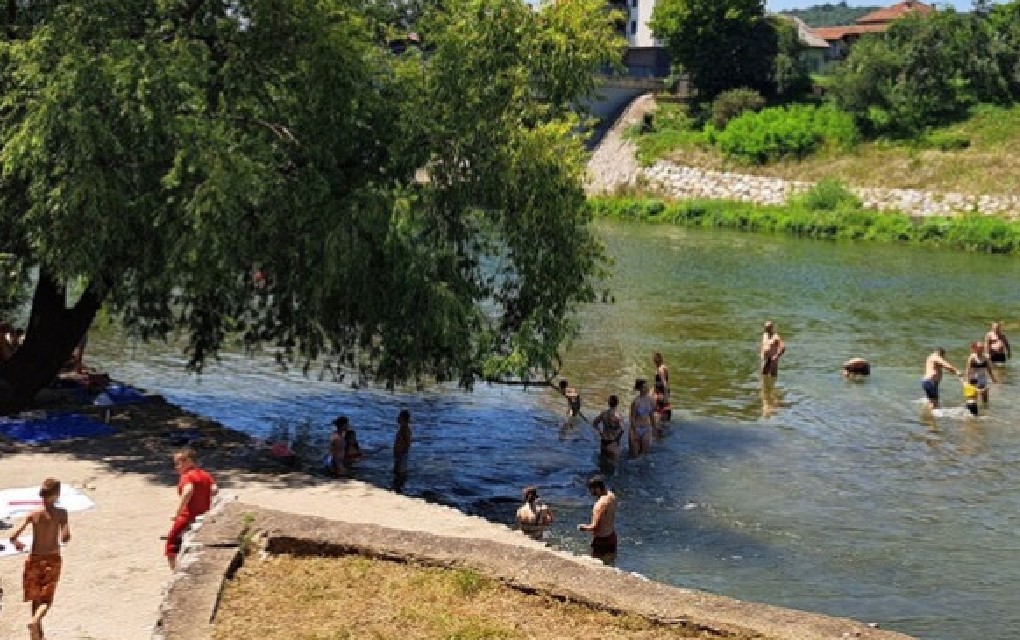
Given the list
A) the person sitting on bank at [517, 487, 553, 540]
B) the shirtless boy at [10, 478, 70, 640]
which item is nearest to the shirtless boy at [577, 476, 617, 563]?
the person sitting on bank at [517, 487, 553, 540]

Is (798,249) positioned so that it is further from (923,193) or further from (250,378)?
(250,378)

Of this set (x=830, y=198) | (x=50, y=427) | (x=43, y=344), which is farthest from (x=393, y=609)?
(x=830, y=198)

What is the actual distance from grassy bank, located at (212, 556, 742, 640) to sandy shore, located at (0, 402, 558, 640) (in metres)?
1.35

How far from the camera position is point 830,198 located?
225 ft

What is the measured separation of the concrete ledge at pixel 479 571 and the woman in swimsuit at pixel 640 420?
930cm

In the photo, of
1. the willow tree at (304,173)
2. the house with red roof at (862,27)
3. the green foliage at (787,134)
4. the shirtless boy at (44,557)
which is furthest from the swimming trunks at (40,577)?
the house with red roof at (862,27)

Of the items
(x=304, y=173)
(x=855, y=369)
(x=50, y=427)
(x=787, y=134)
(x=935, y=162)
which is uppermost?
(x=787, y=134)

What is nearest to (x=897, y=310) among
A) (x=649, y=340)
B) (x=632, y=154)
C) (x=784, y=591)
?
(x=649, y=340)

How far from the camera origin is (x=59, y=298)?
19.6 metres

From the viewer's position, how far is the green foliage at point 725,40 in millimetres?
85188

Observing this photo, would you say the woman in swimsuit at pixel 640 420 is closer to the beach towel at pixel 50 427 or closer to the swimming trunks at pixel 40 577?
the beach towel at pixel 50 427

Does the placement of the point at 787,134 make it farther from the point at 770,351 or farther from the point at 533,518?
the point at 533,518

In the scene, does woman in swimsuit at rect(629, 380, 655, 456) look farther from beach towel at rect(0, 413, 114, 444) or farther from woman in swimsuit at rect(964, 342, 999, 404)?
woman in swimsuit at rect(964, 342, 999, 404)

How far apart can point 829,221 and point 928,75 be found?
14.9 m
